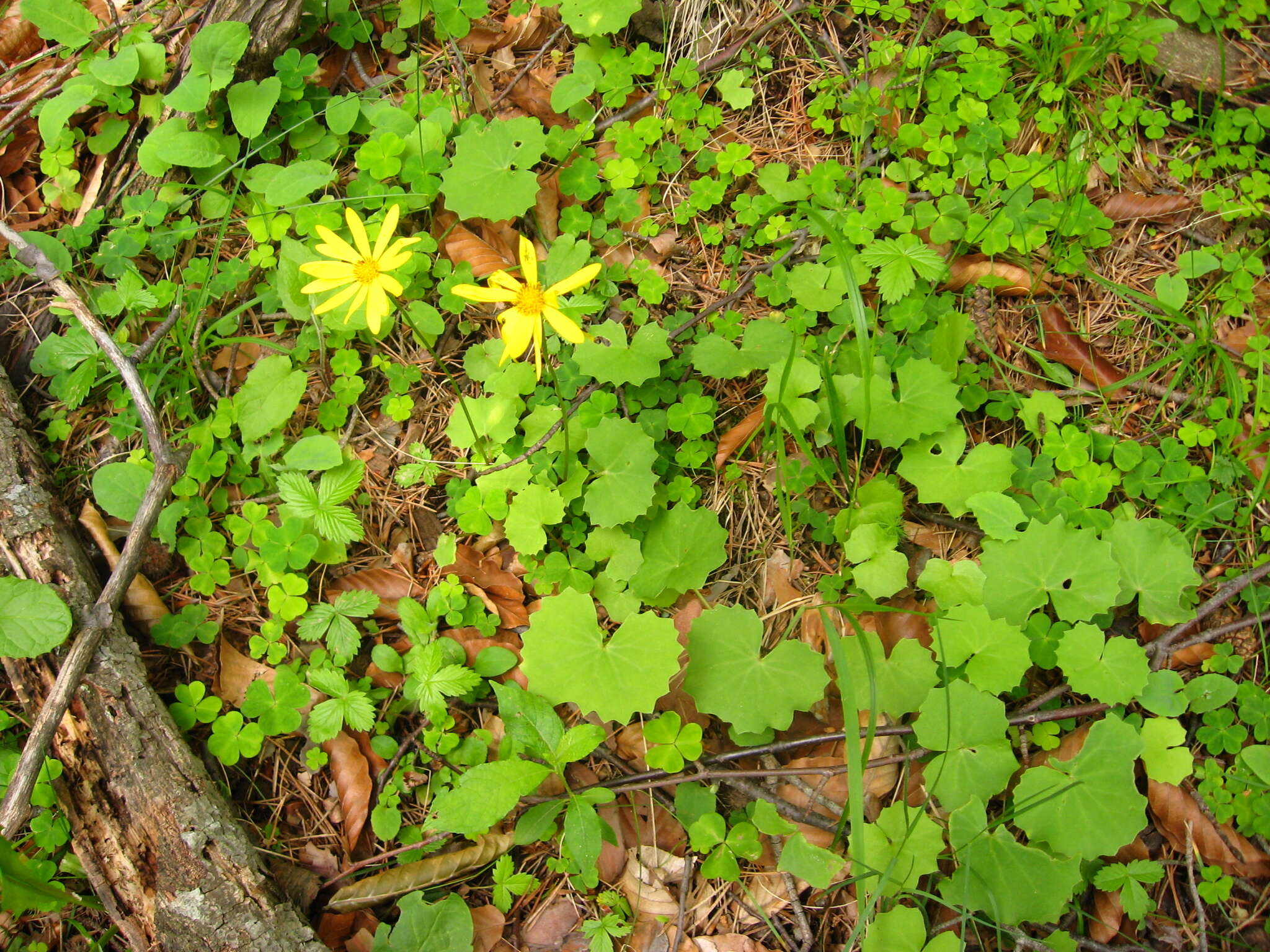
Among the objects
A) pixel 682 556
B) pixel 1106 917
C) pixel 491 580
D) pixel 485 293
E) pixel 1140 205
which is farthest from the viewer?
pixel 1140 205

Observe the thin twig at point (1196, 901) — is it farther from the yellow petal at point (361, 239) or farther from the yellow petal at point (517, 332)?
the yellow petal at point (361, 239)

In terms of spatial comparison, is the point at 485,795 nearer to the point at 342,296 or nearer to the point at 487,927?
the point at 487,927

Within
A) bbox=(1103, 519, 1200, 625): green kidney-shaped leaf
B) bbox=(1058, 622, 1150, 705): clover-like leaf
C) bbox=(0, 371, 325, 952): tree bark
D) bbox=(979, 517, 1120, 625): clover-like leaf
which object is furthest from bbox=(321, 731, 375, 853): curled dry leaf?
bbox=(1103, 519, 1200, 625): green kidney-shaped leaf

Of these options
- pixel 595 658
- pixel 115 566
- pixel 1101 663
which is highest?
pixel 115 566

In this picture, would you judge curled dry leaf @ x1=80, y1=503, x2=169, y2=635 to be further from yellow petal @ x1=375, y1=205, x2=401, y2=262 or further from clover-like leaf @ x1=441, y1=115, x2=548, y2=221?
clover-like leaf @ x1=441, y1=115, x2=548, y2=221

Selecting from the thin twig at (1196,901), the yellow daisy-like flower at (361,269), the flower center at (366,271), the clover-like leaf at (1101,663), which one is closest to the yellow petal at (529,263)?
the yellow daisy-like flower at (361,269)

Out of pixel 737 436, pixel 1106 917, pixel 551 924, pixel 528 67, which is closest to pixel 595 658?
pixel 551 924

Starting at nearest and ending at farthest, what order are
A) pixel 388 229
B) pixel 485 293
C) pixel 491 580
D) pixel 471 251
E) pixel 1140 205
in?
pixel 485 293 < pixel 388 229 < pixel 491 580 < pixel 471 251 < pixel 1140 205
